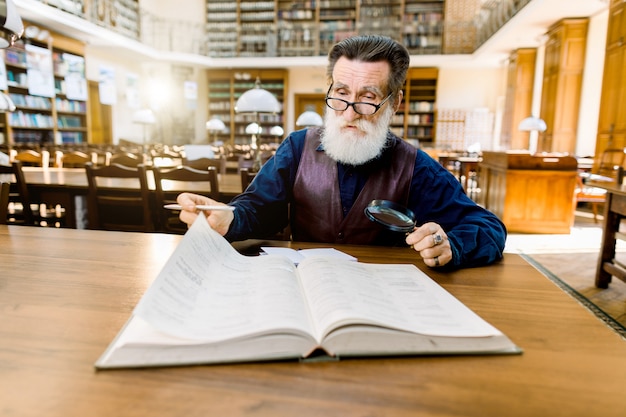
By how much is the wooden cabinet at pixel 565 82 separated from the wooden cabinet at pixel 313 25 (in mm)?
4260

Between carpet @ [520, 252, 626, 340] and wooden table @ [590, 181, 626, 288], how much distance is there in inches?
4.9

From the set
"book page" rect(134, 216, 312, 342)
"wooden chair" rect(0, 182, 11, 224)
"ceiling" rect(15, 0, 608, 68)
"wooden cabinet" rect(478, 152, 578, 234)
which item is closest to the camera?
"book page" rect(134, 216, 312, 342)

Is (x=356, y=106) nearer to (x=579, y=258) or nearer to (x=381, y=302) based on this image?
(x=381, y=302)

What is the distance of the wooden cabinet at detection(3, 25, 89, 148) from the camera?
305 inches

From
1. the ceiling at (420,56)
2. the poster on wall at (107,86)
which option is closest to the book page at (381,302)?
the ceiling at (420,56)

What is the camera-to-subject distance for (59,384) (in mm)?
507

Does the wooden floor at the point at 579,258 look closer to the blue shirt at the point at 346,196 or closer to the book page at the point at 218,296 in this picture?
the blue shirt at the point at 346,196

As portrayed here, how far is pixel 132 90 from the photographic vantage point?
12.2 m

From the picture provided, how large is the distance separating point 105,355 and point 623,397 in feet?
2.07

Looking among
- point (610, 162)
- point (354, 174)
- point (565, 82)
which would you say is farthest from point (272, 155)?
point (565, 82)

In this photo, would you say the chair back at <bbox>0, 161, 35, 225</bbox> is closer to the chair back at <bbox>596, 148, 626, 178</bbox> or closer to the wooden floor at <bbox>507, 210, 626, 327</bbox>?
the wooden floor at <bbox>507, 210, 626, 327</bbox>

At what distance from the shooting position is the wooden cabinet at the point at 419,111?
1241cm

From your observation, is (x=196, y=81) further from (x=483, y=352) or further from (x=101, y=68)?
(x=483, y=352)

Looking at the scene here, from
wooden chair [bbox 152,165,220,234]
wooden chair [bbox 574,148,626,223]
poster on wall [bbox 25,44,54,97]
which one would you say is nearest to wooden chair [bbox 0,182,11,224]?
wooden chair [bbox 152,165,220,234]
